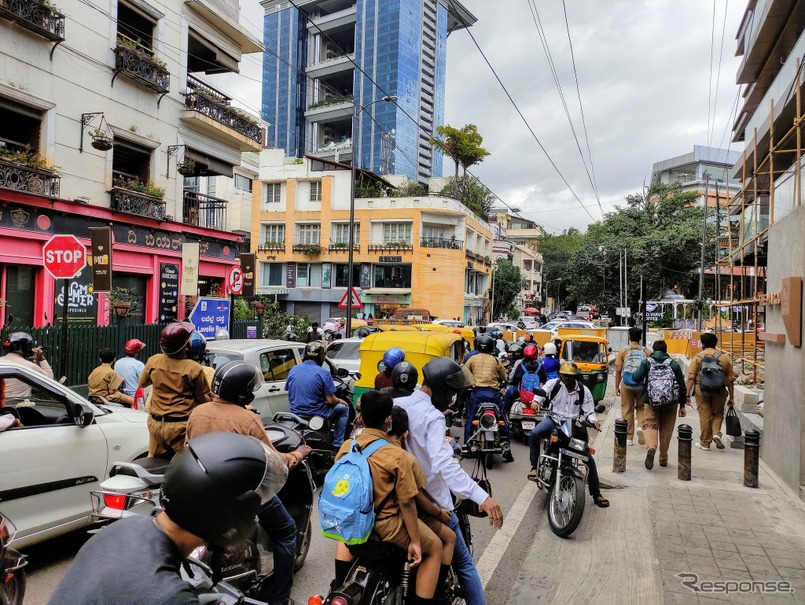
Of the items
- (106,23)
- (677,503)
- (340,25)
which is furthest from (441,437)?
(340,25)

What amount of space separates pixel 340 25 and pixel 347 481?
82956mm

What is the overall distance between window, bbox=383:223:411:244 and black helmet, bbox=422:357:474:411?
40.7 metres

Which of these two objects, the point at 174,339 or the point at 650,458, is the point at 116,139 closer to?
the point at 174,339

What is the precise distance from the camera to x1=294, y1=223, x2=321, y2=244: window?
46.1 m

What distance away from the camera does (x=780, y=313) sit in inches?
300

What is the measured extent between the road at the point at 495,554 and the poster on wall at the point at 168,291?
1179 centimetres

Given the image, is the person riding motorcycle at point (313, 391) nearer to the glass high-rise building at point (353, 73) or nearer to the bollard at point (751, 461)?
the bollard at point (751, 461)

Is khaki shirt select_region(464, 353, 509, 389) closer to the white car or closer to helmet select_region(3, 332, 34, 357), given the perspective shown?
the white car

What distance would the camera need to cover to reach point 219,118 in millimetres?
18109

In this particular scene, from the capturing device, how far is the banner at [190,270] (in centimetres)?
1323

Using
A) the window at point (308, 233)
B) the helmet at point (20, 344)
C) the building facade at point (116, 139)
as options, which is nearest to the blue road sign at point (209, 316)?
the building facade at point (116, 139)

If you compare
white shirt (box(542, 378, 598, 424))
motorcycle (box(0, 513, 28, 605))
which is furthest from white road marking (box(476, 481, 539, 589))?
motorcycle (box(0, 513, 28, 605))

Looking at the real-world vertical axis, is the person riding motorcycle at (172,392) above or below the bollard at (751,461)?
above

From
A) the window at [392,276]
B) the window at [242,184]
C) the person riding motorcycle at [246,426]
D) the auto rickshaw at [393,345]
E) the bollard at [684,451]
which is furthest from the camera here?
the window at [392,276]
